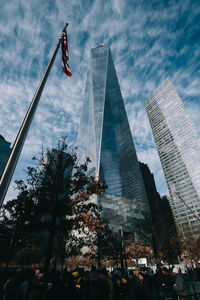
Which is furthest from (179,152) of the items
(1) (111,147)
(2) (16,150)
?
(2) (16,150)

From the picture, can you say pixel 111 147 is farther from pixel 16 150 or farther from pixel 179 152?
pixel 16 150

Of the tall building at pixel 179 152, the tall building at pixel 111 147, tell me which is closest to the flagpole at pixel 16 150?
the tall building at pixel 111 147

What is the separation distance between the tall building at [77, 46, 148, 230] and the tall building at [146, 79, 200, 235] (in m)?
52.3

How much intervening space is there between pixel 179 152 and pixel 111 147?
9823 centimetres

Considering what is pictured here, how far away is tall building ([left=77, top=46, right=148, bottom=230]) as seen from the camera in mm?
82312

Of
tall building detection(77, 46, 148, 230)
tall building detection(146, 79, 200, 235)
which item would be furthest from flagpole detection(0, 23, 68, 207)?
tall building detection(146, 79, 200, 235)

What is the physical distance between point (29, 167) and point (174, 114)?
195043 millimetres

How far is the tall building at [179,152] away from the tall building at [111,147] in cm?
5226

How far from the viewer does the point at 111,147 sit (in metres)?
110

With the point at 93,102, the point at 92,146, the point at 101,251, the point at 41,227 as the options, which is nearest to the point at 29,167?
the point at 41,227

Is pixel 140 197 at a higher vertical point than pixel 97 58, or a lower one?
lower

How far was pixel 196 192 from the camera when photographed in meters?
149

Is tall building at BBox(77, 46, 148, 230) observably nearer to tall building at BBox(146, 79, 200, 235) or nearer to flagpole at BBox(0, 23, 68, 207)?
tall building at BBox(146, 79, 200, 235)

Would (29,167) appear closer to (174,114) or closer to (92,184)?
(92,184)
